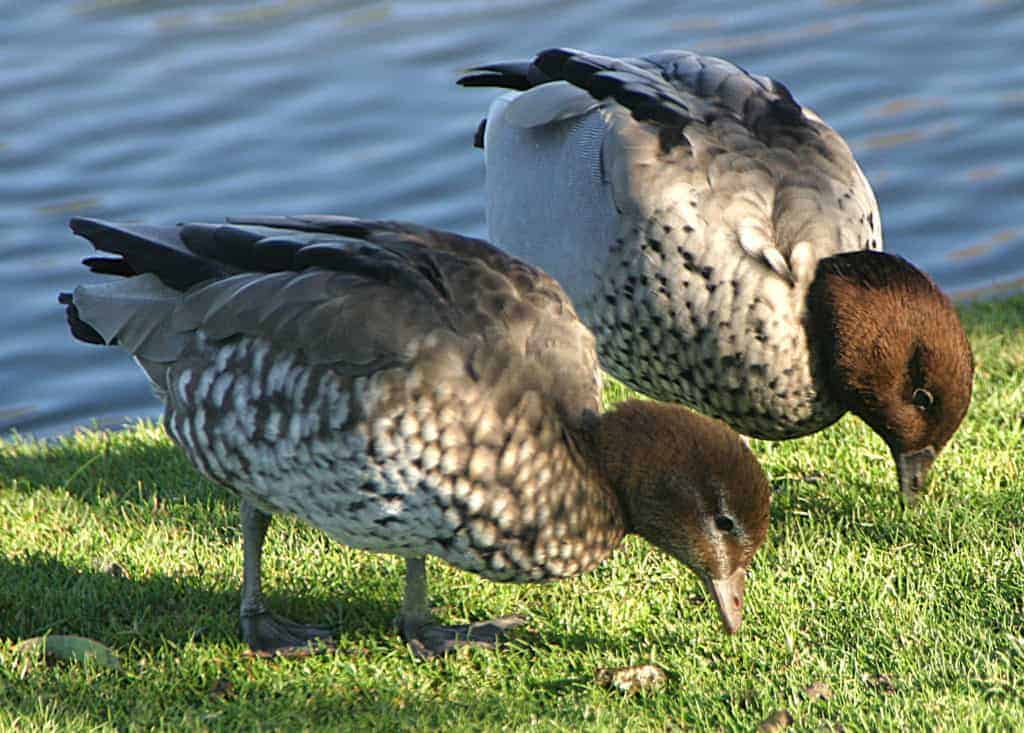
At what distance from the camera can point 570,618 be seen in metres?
4.71

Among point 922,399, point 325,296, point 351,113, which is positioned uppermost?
point 325,296

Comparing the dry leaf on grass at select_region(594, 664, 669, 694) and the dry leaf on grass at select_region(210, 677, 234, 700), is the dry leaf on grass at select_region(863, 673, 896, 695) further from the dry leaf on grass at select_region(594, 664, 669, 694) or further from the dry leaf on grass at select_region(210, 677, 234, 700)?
the dry leaf on grass at select_region(210, 677, 234, 700)

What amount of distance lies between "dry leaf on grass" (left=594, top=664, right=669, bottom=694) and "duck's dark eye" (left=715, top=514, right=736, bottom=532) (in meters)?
0.47

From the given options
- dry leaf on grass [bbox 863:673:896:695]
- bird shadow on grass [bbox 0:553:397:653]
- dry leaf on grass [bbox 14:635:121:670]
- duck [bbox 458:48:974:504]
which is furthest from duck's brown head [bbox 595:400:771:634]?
dry leaf on grass [bbox 14:635:121:670]

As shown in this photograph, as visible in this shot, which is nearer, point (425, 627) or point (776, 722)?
point (776, 722)

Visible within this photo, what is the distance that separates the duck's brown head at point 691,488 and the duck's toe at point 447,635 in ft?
1.90

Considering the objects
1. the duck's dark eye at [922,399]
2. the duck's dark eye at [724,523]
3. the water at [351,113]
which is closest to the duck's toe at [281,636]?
the duck's dark eye at [724,523]

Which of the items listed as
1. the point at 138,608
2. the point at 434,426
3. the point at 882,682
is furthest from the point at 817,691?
the point at 138,608

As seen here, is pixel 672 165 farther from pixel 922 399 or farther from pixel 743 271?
pixel 922 399

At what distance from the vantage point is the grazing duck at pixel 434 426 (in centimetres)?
416

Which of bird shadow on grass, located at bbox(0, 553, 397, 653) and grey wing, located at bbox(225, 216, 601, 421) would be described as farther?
bird shadow on grass, located at bbox(0, 553, 397, 653)

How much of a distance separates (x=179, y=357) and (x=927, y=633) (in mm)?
2370

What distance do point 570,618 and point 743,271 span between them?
1.31 metres

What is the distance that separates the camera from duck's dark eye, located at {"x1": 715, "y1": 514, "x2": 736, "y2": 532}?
423 cm
